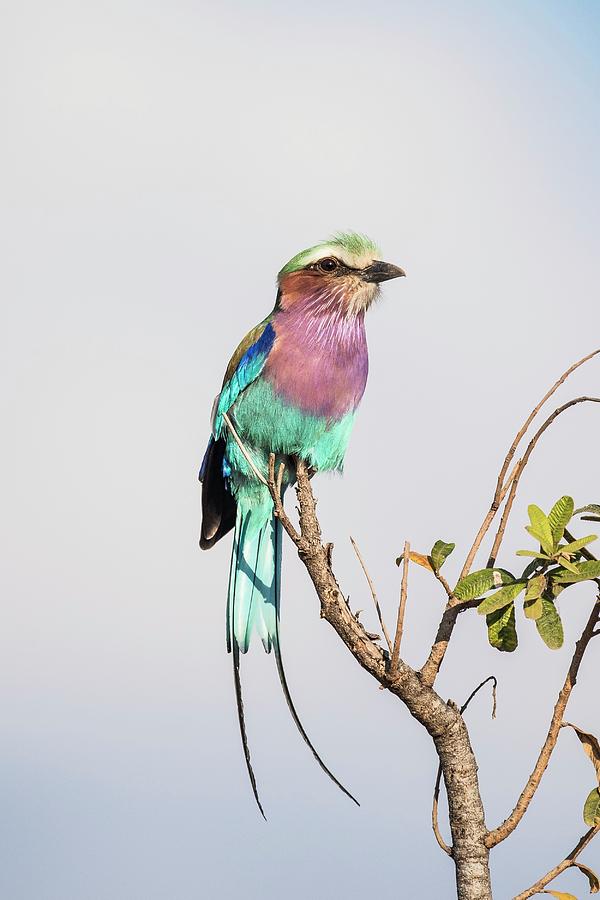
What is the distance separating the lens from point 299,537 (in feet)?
9.77

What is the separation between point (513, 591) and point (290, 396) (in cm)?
191

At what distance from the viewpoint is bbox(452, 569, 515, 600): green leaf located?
248 centimetres

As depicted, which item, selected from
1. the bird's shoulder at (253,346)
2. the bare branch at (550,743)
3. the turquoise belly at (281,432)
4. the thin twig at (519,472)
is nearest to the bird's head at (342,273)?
the bird's shoulder at (253,346)

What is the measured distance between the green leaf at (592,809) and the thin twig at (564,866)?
2cm

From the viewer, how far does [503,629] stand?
2.52 meters

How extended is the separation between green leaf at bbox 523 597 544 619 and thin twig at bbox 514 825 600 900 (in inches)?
19.5

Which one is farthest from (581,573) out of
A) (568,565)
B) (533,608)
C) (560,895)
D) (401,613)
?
(560,895)

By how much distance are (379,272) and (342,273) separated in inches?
6.1

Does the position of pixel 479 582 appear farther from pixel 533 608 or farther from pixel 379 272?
pixel 379 272

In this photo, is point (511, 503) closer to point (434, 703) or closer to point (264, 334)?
point (434, 703)

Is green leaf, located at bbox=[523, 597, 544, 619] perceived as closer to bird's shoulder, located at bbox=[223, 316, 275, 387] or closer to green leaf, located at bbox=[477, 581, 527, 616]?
green leaf, located at bbox=[477, 581, 527, 616]

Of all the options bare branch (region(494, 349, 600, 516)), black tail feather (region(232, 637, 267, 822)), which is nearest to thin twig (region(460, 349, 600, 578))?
bare branch (region(494, 349, 600, 516))

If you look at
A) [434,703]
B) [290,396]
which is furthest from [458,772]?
[290,396]

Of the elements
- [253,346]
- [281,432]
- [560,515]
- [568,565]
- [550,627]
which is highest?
[253,346]
